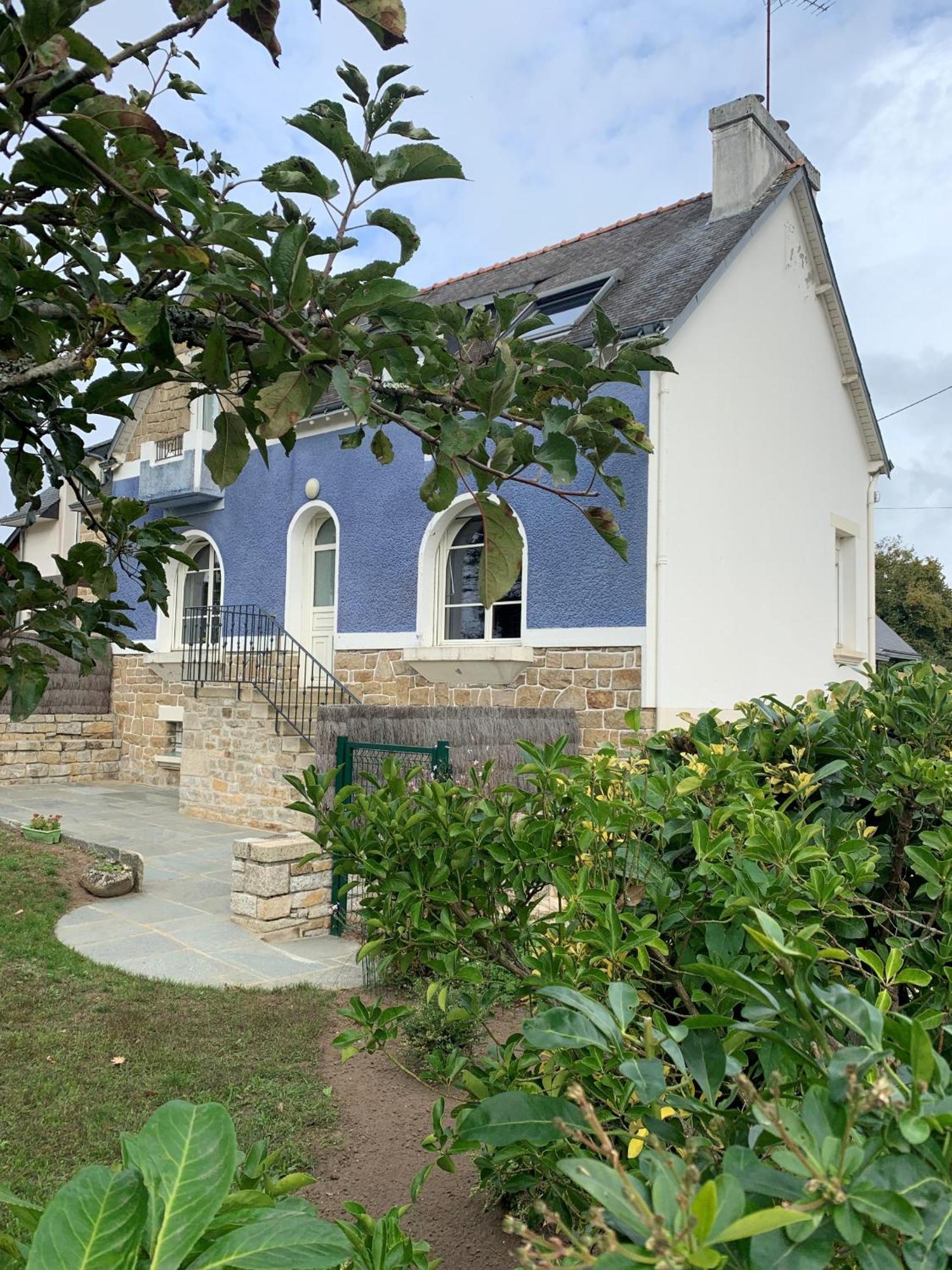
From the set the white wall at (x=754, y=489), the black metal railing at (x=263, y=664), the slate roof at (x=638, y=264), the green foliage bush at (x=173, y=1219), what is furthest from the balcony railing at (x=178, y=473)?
the green foliage bush at (x=173, y=1219)

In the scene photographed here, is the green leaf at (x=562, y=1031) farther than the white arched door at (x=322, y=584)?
No

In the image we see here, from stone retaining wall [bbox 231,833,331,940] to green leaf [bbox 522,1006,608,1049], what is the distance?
5.79 m

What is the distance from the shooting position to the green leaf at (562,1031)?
1.00 m

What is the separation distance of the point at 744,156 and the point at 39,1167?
42.8ft

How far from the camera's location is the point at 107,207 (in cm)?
173

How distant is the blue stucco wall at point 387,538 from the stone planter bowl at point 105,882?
17.7 feet

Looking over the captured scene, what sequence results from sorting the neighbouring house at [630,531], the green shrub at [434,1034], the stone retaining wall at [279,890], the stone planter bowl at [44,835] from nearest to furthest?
the green shrub at [434,1034]
the stone retaining wall at [279,890]
the stone planter bowl at [44,835]
the neighbouring house at [630,531]

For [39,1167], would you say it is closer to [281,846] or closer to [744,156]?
[281,846]

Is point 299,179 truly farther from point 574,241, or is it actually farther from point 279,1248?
point 574,241

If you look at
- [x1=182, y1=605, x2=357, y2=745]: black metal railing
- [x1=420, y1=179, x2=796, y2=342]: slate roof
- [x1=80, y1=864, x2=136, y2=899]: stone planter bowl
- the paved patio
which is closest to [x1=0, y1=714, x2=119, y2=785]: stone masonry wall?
[x1=182, y1=605, x2=357, y2=745]: black metal railing

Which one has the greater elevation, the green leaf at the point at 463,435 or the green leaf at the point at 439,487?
the green leaf at the point at 463,435

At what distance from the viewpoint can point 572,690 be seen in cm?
1048

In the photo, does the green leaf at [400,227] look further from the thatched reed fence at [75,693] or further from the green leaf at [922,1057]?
the thatched reed fence at [75,693]

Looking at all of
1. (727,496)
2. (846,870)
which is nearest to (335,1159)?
(846,870)
